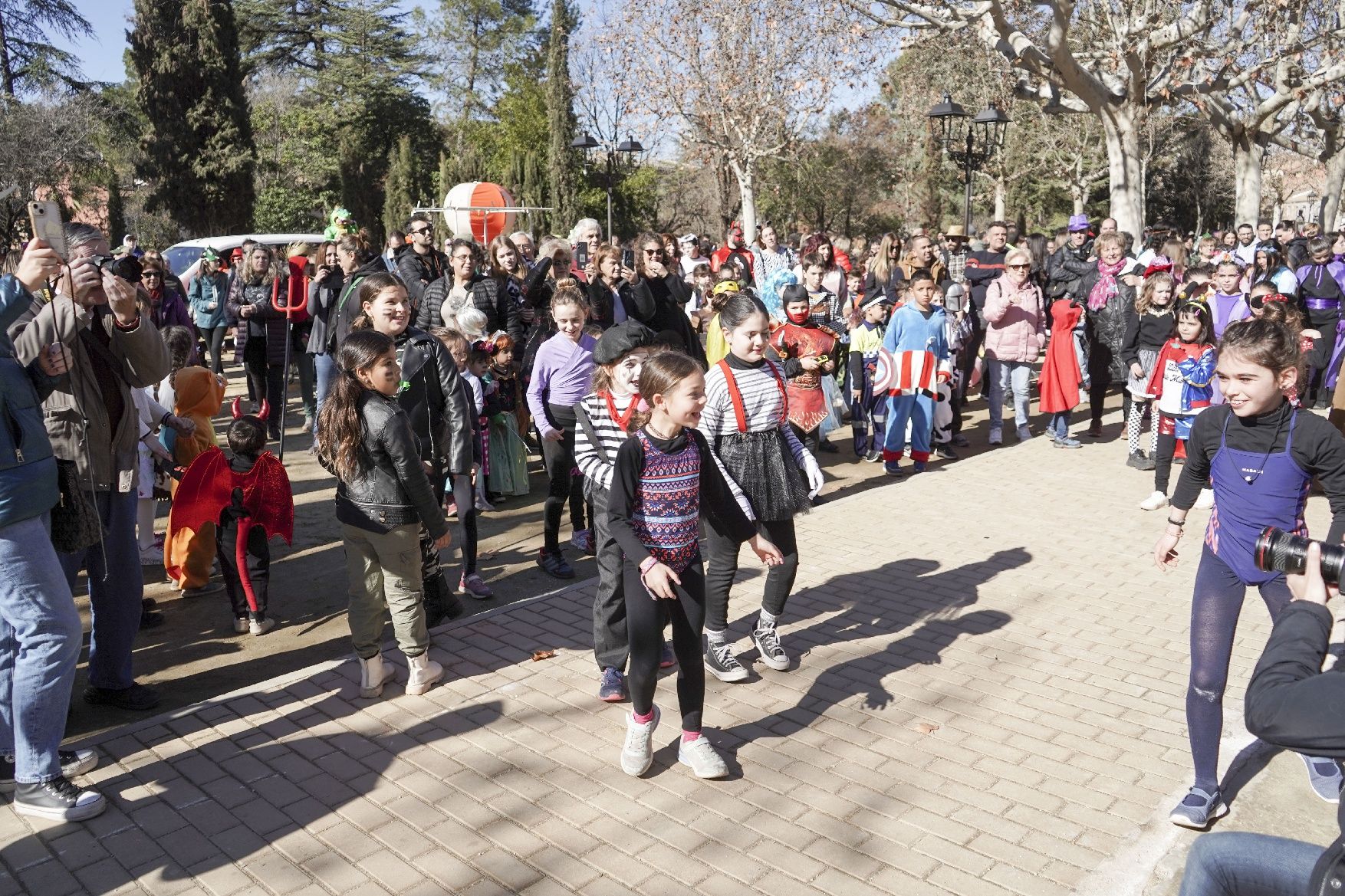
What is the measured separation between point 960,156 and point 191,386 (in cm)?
1379

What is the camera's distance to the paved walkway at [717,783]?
362 cm

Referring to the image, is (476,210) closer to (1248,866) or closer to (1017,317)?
(1017,317)

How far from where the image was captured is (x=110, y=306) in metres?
4.39

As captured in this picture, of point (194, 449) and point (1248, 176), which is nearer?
point (194, 449)

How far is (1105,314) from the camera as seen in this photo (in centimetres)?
1097

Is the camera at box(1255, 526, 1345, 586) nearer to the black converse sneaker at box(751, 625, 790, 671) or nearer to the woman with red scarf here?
the black converse sneaker at box(751, 625, 790, 671)

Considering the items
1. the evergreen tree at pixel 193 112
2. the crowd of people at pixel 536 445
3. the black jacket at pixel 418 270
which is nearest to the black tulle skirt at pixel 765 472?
the crowd of people at pixel 536 445

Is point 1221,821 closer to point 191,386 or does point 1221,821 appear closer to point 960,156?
point 191,386

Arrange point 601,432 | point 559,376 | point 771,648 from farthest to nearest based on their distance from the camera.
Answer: point 559,376 < point 771,648 < point 601,432

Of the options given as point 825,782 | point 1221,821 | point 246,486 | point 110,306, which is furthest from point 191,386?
point 1221,821

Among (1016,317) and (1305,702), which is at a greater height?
(1016,317)

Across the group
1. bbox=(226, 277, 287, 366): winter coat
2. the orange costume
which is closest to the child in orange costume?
the orange costume

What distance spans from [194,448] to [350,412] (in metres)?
2.73

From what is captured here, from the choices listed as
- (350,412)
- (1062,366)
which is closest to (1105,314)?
(1062,366)
